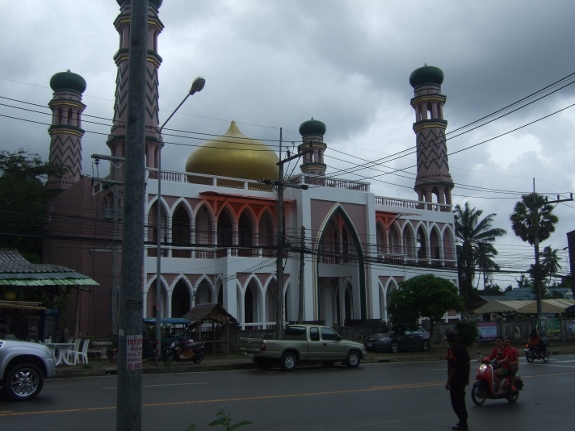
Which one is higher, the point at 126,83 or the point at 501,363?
the point at 126,83

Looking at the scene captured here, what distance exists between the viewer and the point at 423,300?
2873 centimetres

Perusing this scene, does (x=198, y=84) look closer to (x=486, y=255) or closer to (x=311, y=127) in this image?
(x=311, y=127)

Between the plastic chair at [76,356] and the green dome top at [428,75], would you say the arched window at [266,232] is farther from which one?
the green dome top at [428,75]

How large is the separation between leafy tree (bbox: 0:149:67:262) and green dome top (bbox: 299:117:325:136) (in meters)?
20.7

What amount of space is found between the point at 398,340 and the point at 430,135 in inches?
720

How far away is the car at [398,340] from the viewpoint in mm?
28469

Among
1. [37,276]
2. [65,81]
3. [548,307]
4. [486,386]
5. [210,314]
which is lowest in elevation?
[486,386]

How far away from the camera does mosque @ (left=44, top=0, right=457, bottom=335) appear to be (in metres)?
30.0

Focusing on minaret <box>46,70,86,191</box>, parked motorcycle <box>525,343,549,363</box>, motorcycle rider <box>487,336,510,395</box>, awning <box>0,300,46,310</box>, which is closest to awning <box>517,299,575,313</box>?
parked motorcycle <box>525,343,549,363</box>

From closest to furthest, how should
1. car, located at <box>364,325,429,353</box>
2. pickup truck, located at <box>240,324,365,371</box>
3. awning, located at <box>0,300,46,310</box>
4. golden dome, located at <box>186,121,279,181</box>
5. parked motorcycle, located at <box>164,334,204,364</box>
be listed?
awning, located at <box>0,300,46,310</box>, pickup truck, located at <box>240,324,365,371</box>, parked motorcycle, located at <box>164,334,204,364</box>, car, located at <box>364,325,429,353</box>, golden dome, located at <box>186,121,279,181</box>

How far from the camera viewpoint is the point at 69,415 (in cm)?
A: 952

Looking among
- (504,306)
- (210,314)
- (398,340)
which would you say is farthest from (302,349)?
(504,306)

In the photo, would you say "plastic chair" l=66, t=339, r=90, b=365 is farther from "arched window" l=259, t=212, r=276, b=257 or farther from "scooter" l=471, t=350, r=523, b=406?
"arched window" l=259, t=212, r=276, b=257

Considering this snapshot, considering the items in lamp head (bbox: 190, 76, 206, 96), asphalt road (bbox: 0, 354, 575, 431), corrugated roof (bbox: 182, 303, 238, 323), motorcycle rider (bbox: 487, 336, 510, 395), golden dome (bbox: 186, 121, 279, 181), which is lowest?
asphalt road (bbox: 0, 354, 575, 431)
